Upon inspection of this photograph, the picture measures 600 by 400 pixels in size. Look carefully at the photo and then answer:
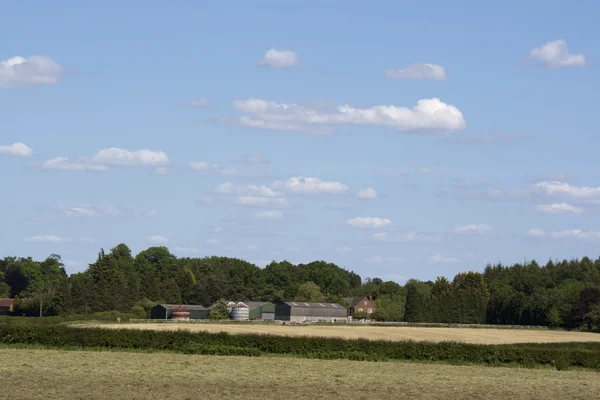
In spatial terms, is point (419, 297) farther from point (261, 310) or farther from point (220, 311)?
point (220, 311)

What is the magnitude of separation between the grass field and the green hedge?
138 inches

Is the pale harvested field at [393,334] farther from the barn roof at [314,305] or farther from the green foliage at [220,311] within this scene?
the barn roof at [314,305]

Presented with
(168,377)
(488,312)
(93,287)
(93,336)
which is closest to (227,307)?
(93,287)

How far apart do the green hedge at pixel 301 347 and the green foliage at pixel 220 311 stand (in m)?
103

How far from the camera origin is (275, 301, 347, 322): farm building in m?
174

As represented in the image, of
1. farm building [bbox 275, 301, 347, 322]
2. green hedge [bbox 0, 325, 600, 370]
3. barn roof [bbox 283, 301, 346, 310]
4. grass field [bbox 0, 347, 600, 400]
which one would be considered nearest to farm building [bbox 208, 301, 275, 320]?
farm building [bbox 275, 301, 347, 322]

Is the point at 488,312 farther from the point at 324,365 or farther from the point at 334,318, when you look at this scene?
the point at 324,365

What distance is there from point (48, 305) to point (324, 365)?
4960 inches

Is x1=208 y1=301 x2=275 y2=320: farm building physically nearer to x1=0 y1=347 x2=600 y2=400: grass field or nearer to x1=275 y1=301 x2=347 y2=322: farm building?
x1=275 y1=301 x2=347 y2=322: farm building

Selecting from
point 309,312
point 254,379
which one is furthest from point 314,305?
point 254,379

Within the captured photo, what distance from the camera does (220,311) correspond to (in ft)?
532

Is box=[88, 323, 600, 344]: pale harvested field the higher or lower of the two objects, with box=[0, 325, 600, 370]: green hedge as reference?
lower

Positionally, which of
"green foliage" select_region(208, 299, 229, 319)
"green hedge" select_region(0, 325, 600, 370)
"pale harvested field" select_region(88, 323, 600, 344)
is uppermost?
"green foliage" select_region(208, 299, 229, 319)

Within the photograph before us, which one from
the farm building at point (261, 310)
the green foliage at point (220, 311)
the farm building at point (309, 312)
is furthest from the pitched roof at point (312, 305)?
the green foliage at point (220, 311)
